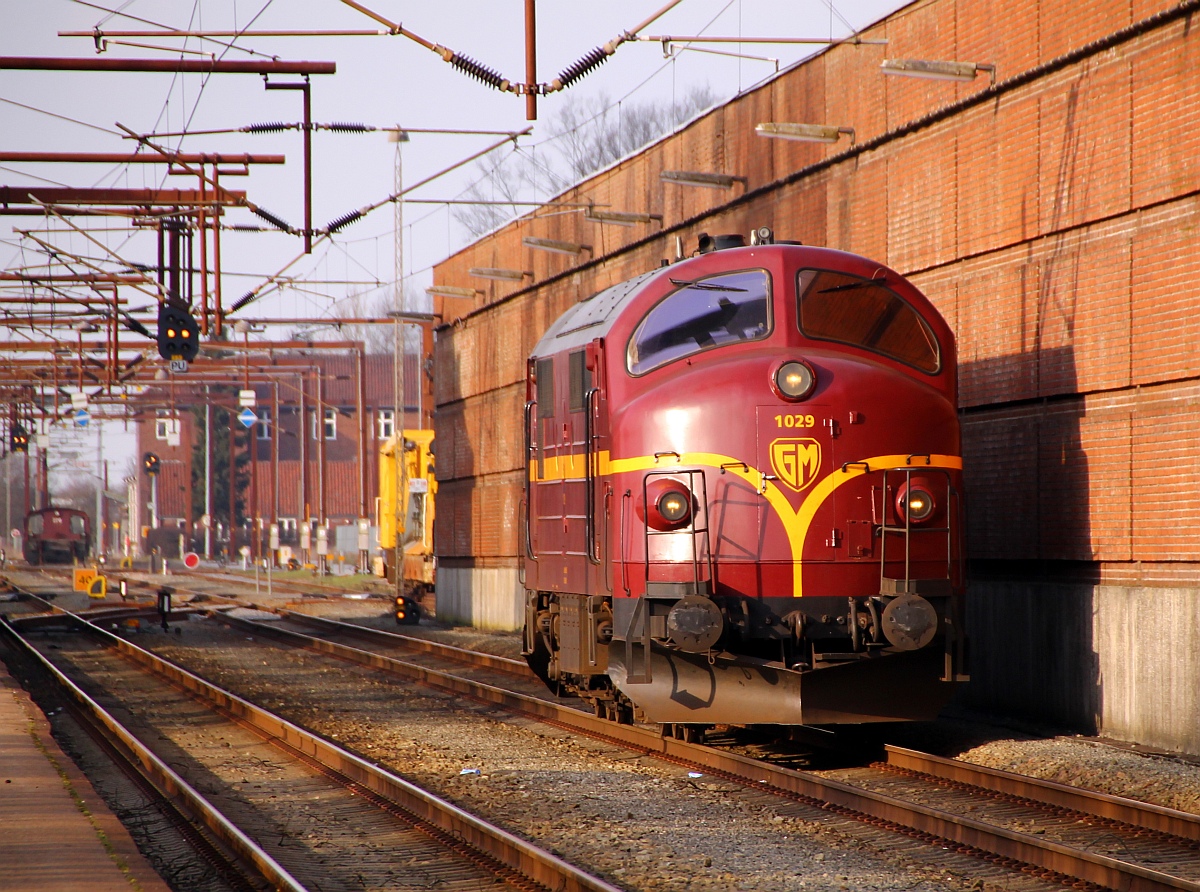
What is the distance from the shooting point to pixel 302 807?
1039 centimetres

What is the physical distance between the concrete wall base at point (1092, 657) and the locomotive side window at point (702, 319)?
4.32m

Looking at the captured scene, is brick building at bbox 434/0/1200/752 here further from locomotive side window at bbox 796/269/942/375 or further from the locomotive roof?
the locomotive roof

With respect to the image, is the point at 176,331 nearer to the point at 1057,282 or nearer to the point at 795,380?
the point at 1057,282

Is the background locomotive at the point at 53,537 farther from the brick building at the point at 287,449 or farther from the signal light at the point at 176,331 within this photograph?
the signal light at the point at 176,331

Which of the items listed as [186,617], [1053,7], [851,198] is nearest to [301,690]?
[851,198]

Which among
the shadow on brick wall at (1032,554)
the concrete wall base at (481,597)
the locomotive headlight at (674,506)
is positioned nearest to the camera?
the locomotive headlight at (674,506)

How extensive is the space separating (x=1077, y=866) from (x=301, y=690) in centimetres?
1242

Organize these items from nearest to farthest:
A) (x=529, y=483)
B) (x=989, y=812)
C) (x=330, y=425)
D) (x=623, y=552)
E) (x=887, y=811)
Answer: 1. (x=887, y=811)
2. (x=989, y=812)
3. (x=623, y=552)
4. (x=529, y=483)
5. (x=330, y=425)

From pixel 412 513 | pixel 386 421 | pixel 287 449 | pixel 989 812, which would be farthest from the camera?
pixel 287 449

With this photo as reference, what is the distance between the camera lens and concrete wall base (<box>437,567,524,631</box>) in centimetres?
2717

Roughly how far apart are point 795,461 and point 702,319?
1421 mm

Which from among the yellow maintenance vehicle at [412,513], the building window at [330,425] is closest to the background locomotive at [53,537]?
the building window at [330,425]

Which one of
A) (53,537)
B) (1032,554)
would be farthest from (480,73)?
(53,537)

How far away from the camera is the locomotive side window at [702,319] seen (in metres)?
10.9
